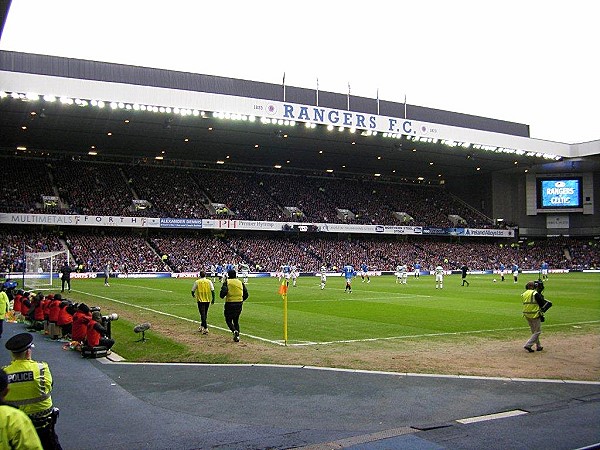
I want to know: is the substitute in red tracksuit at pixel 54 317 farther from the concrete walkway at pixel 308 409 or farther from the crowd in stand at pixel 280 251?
the crowd in stand at pixel 280 251

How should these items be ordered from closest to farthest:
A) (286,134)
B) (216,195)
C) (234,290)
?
(234,290) < (286,134) < (216,195)

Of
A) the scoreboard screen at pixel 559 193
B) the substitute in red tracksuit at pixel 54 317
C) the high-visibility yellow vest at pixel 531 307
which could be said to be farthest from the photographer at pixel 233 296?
the scoreboard screen at pixel 559 193

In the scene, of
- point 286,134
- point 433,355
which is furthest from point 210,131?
point 433,355

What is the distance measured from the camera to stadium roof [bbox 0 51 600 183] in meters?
44.6

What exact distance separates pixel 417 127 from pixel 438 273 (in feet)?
68.1

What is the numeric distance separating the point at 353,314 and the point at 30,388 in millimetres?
Result: 18647

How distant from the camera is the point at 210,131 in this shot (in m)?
54.9

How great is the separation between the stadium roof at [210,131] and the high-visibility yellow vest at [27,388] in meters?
40.3

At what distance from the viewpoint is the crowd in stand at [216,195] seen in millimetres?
60344

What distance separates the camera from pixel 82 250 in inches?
2205

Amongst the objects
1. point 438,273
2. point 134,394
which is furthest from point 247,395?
point 438,273

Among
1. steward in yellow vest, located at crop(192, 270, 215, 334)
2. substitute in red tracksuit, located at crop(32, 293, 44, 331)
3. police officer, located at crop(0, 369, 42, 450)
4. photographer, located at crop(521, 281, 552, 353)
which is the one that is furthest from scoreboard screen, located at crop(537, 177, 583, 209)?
police officer, located at crop(0, 369, 42, 450)

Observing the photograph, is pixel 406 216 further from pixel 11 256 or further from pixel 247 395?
pixel 247 395

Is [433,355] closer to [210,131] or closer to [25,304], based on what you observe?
[25,304]
